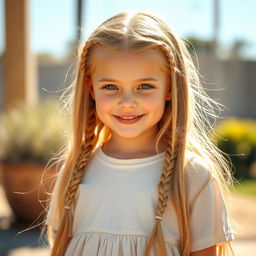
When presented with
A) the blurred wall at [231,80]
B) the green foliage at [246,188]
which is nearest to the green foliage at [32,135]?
the green foliage at [246,188]

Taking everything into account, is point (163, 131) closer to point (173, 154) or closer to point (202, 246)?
point (173, 154)

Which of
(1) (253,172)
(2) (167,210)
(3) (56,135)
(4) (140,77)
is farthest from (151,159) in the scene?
(1) (253,172)

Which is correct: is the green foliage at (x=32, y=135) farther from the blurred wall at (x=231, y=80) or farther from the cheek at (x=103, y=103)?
the blurred wall at (x=231, y=80)

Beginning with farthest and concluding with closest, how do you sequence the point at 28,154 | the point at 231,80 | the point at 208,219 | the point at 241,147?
1. the point at 231,80
2. the point at 241,147
3. the point at 28,154
4. the point at 208,219

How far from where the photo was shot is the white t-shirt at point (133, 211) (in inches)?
68.3

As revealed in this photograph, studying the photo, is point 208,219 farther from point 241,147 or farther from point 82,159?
point 241,147

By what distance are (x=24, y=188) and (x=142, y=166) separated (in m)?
2.95

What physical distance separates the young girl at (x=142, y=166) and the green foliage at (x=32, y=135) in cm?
268

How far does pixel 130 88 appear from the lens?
176 cm

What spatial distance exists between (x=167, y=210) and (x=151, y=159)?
0.22 metres

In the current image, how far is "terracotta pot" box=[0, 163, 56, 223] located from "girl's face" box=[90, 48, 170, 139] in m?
2.75

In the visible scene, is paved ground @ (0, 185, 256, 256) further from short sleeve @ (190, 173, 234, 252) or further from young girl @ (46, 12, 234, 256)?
short sleeve @ (190, 173, 234, 252)

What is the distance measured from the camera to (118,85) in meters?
1.77

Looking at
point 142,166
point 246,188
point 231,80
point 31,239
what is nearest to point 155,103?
point 142,166
